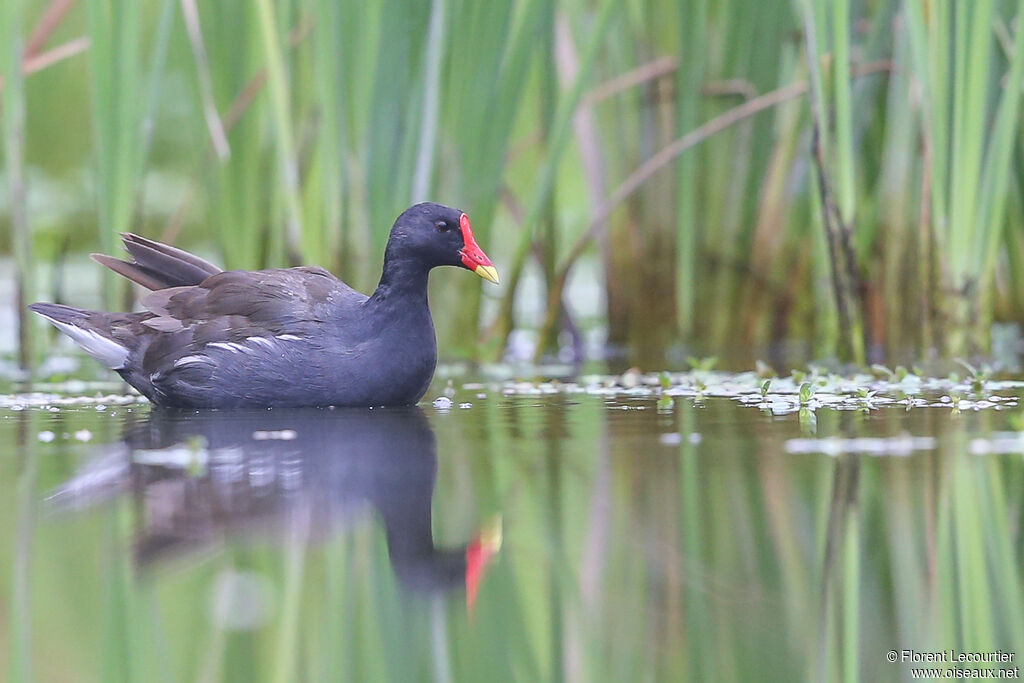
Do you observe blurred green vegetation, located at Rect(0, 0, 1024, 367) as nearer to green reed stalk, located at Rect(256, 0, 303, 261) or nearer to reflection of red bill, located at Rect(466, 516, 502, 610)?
green reed stalk, located at Rect(256, 0, 303, 261)

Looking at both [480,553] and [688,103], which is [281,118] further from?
[480,553]

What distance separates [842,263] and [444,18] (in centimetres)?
205

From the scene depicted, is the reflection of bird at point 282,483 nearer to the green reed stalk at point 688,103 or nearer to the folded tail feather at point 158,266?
the folded tail feather at point 158,266

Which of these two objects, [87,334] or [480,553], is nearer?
[480,553]

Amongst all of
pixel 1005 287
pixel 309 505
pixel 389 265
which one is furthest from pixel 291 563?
pixel 1005 287

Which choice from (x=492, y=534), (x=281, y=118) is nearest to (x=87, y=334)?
(x=281, y=118)

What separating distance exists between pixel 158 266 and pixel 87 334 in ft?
1.35

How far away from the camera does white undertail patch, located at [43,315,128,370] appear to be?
243 inches

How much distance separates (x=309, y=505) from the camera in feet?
11.7

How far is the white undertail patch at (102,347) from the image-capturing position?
6.16m

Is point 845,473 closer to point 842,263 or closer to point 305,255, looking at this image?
point 842,263

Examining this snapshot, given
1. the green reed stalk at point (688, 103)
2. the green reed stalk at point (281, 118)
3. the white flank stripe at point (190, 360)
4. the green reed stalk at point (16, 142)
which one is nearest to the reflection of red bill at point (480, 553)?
the white flank stripe at point (190, 360)

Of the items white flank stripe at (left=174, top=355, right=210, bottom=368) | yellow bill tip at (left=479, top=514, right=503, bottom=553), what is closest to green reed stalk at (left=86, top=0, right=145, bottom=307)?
white flank stripe at (left=174, top=355, right=210, bottom=368)

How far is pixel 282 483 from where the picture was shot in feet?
12.8
